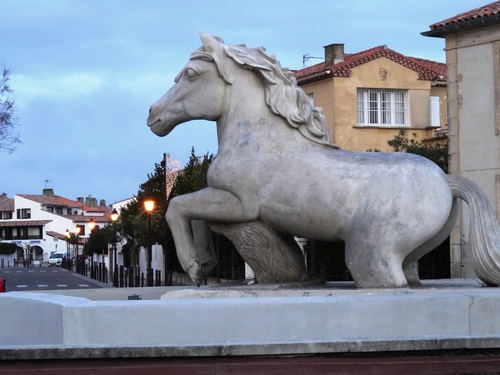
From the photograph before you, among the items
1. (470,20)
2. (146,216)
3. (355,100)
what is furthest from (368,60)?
(470,20)

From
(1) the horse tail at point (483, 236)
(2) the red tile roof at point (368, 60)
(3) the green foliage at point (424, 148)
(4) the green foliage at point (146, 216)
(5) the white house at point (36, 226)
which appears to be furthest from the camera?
(5) the white house at point (36, 226)

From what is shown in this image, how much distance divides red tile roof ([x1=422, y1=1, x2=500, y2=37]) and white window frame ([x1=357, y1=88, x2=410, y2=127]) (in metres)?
12.4

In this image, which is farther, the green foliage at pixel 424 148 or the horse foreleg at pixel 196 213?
the green foliage at pixel 424 148

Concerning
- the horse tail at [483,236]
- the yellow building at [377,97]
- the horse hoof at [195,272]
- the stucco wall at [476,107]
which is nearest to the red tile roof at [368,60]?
the yellow building at [377,97]

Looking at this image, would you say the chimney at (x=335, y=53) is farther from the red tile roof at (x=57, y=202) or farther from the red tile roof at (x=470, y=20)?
the red tile roof at (x=57, y=202)

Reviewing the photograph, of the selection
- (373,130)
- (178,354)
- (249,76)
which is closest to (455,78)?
(373,130)

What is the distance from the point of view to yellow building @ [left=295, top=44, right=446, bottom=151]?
4556cm

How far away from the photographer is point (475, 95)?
33000 mm

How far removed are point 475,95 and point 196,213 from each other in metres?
26.5

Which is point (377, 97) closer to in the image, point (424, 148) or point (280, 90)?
point (424, 148)

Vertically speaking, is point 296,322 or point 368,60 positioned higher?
point 368,60

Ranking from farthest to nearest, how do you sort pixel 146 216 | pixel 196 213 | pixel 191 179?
pixel 146 216, pixel 191 179, pixel 196 213

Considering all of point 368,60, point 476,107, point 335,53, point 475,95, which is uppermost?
point 335,53

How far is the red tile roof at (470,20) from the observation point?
32438mm
